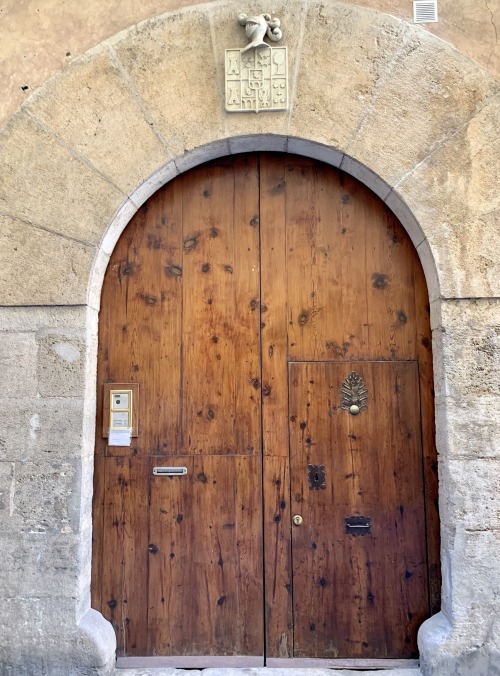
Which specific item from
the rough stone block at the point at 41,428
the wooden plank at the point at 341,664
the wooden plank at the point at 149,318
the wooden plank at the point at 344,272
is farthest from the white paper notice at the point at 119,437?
the wooden plank at the point at 341,664

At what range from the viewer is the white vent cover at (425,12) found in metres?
2.81

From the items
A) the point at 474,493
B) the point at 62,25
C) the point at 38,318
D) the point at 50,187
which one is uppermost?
the point at 62,25

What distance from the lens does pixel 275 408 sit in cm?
287

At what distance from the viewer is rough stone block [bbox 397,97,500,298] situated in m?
2.68

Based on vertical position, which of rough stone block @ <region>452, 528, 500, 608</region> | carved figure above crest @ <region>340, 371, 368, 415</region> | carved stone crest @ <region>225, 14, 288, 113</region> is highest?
carved stone crest @ <region>225, 14, 288, 113</region>

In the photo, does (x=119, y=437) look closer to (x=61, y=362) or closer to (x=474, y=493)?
(x=61, y=362)

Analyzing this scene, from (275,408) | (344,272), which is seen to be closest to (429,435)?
(275,408)

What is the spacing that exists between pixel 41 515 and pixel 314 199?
7.23ft

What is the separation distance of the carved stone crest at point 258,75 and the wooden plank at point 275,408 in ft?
1.07

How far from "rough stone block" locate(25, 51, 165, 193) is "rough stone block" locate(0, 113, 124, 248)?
0.07 m

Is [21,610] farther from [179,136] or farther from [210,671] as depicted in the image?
[179,136]

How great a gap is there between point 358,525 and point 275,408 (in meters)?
0.75

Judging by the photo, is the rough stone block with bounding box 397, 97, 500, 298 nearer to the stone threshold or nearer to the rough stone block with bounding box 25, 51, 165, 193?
the rough stone block with bounding box 25, 51, 165, 193

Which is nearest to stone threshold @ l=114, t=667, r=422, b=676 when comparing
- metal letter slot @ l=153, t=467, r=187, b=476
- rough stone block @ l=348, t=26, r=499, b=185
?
metal letter slot @ l=153, t=467, r=187, b=476
